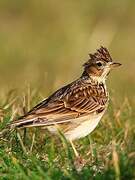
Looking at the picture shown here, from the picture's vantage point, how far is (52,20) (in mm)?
19375

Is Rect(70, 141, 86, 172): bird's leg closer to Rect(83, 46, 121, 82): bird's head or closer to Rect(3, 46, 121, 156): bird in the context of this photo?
Rect(3, 46, 121, 156): bird

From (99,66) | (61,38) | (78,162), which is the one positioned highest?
(61,38)

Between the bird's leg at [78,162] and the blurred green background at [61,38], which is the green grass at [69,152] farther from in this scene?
the blurred green background at [61,38]

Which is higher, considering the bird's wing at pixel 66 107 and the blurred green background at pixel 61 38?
the blurred green background at pixel 61 38

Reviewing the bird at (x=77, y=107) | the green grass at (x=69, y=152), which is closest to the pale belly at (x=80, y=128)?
the bird at (x=77, y=107)

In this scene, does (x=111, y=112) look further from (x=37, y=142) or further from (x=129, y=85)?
(x=129, y=85)

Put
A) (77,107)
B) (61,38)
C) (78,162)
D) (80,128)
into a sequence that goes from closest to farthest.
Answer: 1. (78,162)
2. (80,128)
3. (77,107)
4. (61,38)

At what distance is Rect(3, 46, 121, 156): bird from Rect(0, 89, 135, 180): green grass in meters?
0.16

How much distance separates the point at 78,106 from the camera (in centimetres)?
902

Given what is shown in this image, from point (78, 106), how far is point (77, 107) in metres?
0.02

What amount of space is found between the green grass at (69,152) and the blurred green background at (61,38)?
4388 millimetres

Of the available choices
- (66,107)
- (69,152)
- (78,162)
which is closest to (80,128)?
(66,107)

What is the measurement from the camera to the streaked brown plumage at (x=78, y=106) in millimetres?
8438

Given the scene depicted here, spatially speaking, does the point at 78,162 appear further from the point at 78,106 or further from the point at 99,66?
the point at 99,66
